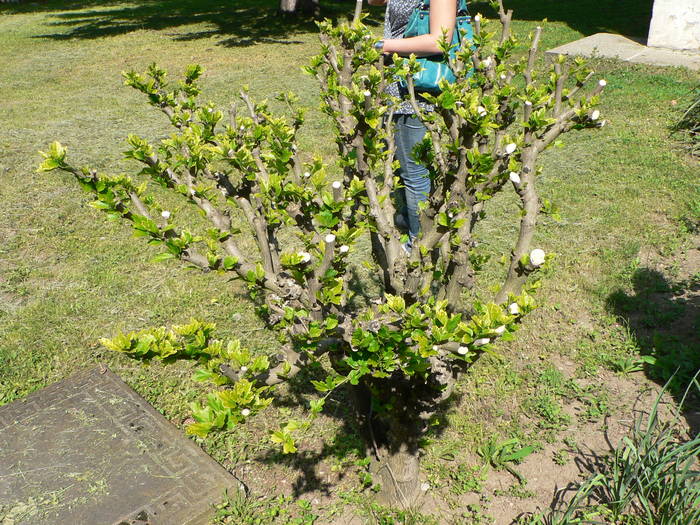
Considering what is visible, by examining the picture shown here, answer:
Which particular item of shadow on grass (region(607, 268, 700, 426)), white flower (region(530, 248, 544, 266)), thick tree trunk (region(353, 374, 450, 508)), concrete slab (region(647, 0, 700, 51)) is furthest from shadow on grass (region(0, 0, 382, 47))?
white flower (region(530, 248, 544, 266))

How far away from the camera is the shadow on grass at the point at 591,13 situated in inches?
541

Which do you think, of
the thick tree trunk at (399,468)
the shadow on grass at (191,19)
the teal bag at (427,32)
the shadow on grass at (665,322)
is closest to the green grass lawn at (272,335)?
the shadow on grass at (665,322)

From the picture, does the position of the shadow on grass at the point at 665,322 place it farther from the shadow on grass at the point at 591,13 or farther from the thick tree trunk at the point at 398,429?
the shadow on grass at the point at 591,13

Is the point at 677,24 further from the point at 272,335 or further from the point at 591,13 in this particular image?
the point at 272,335

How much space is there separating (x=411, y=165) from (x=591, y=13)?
48.8 feet

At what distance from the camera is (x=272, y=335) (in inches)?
158

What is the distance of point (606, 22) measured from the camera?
14.6 meters

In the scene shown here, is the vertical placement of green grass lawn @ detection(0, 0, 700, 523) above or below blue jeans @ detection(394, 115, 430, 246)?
below

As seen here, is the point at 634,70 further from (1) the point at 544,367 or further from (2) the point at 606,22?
(1) the point at 544,367

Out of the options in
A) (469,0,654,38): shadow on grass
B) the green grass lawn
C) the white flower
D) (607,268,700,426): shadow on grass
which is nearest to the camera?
the white flower

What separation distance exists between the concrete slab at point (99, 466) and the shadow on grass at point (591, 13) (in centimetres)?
1236

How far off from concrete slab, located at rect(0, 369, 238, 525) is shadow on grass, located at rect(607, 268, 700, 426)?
99.6 inches

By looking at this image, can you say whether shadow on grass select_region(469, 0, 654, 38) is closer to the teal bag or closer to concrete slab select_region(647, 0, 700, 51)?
concrete slab select_region(647, 0, 700, 51)

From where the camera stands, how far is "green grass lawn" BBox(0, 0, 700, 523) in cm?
334
